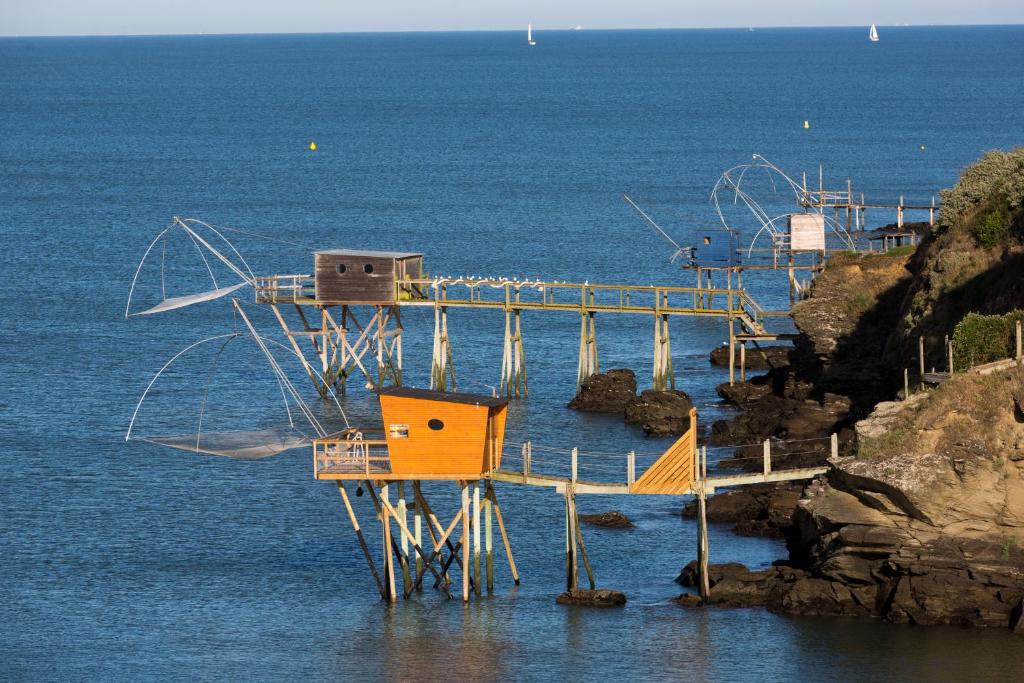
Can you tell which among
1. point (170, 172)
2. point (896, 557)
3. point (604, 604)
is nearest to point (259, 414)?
point (604, 604)

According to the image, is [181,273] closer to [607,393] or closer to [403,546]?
[607,393]

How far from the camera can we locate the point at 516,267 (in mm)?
102250

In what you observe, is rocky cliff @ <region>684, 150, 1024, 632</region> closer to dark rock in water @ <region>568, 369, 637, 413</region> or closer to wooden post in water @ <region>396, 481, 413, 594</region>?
wooden post in water @ <region>396, 481, 413, 594</region>

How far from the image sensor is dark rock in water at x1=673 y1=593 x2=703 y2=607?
1838 inches

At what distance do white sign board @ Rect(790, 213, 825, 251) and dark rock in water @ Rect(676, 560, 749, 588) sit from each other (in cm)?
3362

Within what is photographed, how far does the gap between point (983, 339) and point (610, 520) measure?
11.7 metres

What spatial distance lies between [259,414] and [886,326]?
2327cm

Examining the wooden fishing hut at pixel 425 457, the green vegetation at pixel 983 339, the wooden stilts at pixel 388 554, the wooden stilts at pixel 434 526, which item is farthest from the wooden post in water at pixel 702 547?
the green vegetation at pixel 983 339

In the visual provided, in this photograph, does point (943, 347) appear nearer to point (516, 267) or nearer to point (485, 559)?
point (485, 559)

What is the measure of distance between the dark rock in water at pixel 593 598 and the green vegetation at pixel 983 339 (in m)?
12.1

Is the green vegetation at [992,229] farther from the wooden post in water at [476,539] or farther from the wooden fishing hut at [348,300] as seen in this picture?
the wooden post in water at [476,539]

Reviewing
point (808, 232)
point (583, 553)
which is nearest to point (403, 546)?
point (583, 553)

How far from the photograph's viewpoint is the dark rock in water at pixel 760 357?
73.9 m

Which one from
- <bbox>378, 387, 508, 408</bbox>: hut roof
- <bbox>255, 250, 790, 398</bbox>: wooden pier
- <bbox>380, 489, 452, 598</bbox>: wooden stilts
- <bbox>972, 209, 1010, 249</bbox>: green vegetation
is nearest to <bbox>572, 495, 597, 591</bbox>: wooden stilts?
<bbox>378, 387, 508, 408</bbox>: hut roof
